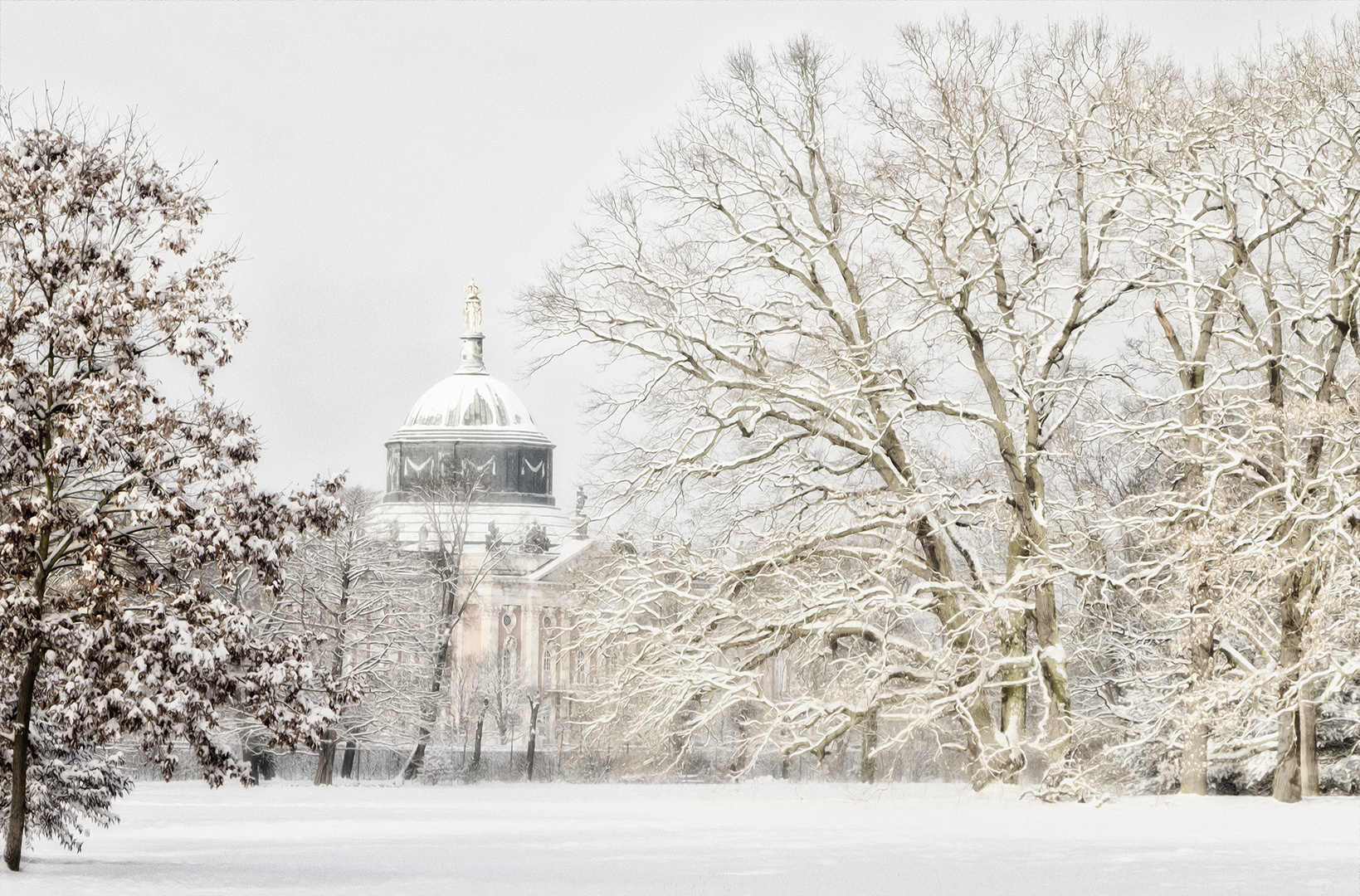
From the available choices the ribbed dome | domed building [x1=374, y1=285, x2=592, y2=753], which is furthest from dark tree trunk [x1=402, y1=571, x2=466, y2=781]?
the ribbed dome

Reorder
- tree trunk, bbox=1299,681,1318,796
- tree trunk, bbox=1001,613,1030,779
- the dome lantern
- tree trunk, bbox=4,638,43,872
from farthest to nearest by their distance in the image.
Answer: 1. the dome lantern
2. tree trunk, bbox=1001,613,1030,779
3. tree trunk, bbox=1299,681,1318,796
4. tree trunk, bbox=4,638,43,872

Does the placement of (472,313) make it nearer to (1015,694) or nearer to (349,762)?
(349,762)

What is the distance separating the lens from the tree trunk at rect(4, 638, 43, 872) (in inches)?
627

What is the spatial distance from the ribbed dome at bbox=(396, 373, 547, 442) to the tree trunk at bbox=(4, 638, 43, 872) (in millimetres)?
89217

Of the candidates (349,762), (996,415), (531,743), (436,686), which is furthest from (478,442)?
(996,415)

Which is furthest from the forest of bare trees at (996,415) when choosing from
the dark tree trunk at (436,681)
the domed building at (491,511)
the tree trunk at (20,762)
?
the domed building at (491,511)

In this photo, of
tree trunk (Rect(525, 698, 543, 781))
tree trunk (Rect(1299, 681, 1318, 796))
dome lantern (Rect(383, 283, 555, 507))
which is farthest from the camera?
dome lantern (Rect(383, 283, 555, 507))

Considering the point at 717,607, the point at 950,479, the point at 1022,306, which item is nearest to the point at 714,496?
the point at 717,607

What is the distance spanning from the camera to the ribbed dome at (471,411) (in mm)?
106125

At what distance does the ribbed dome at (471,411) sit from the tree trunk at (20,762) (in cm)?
8922

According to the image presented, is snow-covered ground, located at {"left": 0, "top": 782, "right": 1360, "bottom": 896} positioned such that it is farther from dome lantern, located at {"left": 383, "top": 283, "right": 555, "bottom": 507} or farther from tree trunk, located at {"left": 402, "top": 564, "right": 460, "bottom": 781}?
dome lantern, located at {"left": 383, "top": 283, "right": 555, "bottom": 507}

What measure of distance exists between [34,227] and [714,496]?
12.5 m

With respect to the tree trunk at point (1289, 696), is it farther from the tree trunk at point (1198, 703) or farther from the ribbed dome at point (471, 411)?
the ribbed dome at point (471, 411)

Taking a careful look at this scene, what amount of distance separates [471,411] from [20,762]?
301 ft
